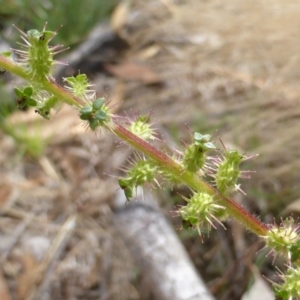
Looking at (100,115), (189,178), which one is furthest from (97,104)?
(189,178)

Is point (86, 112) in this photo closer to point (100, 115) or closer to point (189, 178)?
point (100, 115)

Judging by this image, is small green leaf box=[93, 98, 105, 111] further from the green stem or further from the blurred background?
the blurred background

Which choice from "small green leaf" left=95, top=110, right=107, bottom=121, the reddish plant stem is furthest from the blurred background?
"small green leaf" left=95, top=110, right=107, bottom=121

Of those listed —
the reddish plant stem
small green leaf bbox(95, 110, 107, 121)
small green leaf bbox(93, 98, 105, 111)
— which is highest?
small green leaf bbox(93, 98, 105, 111)

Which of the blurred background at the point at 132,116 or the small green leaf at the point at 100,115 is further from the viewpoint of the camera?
the blurred background at the point at 132,116

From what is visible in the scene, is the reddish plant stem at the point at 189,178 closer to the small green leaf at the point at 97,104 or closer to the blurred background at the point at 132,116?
the small green leaf at the point at 97,104

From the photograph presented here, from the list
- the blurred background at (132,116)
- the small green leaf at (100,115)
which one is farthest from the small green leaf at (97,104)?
the blurred background at (132,116)
